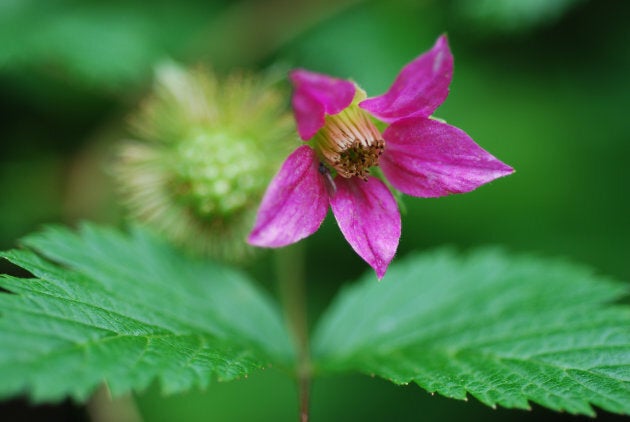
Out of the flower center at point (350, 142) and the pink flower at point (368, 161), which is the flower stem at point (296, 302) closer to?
the pink flower at point (368, 161)

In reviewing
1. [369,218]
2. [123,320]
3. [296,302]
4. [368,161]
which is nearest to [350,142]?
[368,161]

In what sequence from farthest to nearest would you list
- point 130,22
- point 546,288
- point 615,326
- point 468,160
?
point 130,22, point 546,288, point 615,326, point 468,160

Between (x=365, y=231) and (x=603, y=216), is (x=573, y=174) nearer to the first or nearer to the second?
(x=603, y=216)

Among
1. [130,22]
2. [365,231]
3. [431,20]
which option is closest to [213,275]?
[365,231]

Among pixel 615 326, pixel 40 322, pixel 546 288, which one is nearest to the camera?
pixel 40 322

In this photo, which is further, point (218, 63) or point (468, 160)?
point (218, 63)
